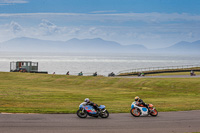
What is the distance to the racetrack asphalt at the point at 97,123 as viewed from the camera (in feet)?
52.0

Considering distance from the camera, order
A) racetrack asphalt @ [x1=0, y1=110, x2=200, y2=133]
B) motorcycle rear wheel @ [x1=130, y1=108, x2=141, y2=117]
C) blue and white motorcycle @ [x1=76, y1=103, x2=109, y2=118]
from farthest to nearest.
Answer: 1. motorcycle rear wheel @ [x1=130, y1=108, x2=141, y2=117]
2. blue and white motorcycle @ [x1=76, y1=103, x2=109, y2=118]
3. racetrack asphalt @ [x1=0, y1=110, x2=200, y2=133]

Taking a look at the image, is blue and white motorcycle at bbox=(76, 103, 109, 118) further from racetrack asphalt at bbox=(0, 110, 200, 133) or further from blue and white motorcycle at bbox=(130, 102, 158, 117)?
blue and white motorcycle at bbox=(130, 102, 158, 117)

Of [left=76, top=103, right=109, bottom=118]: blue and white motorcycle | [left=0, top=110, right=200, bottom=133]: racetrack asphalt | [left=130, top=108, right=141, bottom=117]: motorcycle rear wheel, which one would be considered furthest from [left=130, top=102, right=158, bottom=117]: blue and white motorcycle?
[left=76, top=103, right=109, bottom=118]: blue and white motorcycle

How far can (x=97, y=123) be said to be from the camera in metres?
17.9

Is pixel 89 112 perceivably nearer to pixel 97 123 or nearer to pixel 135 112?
pixel 97 123

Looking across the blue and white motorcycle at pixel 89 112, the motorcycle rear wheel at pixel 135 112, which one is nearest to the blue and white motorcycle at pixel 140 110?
the motorcycle rear wheel at pixel 135 112

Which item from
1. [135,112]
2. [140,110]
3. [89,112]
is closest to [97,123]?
[89,112]

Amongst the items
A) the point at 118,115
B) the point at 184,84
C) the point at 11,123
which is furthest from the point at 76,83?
the point at 11,123

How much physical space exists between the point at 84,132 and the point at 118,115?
5636 millimetres

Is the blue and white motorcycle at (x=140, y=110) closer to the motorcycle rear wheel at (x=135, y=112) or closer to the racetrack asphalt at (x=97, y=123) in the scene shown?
the motorcycle rear wheel at (x=135, y=112)

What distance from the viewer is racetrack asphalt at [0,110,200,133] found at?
15.9 meters

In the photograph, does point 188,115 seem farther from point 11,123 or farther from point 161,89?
point 161,89

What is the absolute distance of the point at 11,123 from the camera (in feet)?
55.4

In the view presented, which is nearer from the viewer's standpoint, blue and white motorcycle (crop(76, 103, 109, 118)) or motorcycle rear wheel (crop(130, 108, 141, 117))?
blue and white motorcycle (crop(76, 103, 109, 118))
